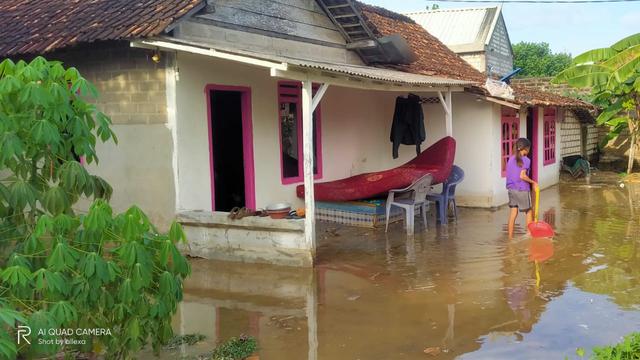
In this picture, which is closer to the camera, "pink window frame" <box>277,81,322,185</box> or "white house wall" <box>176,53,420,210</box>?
"white house wall" <box>176,53,420,210</box>

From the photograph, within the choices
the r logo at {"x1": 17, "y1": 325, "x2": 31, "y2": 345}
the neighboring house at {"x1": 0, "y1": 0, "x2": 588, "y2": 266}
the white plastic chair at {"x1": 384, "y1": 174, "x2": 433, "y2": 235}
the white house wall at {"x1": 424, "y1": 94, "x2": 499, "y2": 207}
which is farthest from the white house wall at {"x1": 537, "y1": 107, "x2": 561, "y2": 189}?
the r logo at {"x1": 17, "y1": 325, "x2": 31, "y2": 345}

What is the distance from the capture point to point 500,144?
12781 mm

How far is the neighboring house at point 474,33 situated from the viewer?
25.8 metres

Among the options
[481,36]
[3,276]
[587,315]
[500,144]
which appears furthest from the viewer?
[481,36]

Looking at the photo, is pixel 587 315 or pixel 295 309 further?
pixel 295 309

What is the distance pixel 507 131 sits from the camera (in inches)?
523

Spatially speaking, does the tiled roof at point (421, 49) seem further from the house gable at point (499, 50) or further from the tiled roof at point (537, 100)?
the house gable at point (499, 50)

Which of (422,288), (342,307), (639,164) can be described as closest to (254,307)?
(342,307)

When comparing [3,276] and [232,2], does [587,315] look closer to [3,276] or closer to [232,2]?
[3,276]

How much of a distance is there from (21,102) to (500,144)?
10.7m

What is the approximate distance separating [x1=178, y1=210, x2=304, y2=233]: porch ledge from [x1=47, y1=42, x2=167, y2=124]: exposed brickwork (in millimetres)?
1351

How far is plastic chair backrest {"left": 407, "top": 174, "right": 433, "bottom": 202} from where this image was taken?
945cm

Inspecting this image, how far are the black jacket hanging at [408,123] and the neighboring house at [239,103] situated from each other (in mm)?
587

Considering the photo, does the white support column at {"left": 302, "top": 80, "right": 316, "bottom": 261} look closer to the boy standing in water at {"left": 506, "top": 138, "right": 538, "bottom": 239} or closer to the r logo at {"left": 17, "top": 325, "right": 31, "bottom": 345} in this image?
the boy standing in water at {"left": 506, "top": 138, "right": 538, "bottom": 239}
